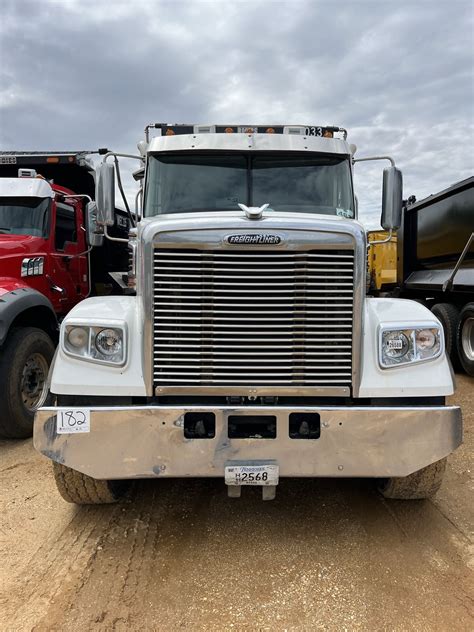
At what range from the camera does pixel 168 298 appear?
9.98 ft

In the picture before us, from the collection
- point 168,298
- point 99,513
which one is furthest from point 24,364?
point 168,298

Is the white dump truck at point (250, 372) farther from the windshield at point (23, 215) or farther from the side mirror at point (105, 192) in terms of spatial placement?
the windshield at point (23, 215)

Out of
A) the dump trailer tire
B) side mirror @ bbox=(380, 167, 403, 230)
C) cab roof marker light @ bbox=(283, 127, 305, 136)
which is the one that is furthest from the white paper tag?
the dump trailer tire

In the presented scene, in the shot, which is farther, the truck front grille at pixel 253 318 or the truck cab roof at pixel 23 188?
the truck cab roof at pixel 23 188

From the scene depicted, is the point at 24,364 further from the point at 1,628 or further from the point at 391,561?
the point at 391,561

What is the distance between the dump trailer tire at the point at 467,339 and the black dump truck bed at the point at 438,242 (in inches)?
13.8

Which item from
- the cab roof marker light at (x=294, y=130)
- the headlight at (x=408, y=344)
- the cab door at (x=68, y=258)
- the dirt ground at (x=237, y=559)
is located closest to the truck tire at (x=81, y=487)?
the dirt ground at (x=237, y=559)

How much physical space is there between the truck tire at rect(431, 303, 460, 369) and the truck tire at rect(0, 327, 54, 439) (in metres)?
5.96

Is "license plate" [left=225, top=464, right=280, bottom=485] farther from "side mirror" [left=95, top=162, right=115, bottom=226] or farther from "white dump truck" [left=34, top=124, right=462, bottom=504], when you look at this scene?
"side mirror" [left=95, top=162, right=115, bottom=226]

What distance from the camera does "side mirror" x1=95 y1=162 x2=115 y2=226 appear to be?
415cm

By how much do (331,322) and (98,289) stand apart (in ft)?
17.4

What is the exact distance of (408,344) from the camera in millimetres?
3104

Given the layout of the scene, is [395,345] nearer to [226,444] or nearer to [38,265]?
[226,444]

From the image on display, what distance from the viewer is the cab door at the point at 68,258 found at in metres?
6.30
